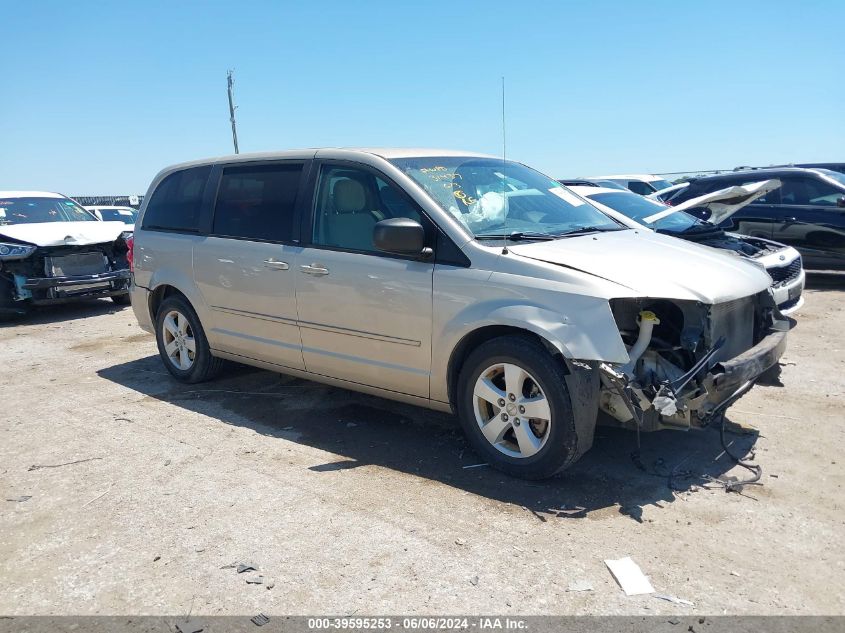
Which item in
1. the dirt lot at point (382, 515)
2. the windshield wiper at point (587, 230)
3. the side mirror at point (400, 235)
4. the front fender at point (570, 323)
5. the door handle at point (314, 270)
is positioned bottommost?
the dirt lot at point (382, 515)

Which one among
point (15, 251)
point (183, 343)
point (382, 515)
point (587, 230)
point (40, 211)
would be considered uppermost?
point (40, 211)

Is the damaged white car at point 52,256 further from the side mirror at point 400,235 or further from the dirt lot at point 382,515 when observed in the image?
the side mirror at point 400,235

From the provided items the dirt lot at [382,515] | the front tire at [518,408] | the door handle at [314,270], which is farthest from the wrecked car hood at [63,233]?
the front tire at [518,408]

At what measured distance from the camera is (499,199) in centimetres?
461

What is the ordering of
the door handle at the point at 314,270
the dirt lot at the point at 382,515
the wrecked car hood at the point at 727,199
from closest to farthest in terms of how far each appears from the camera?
1. the dirt lot at the point at 382,515
2. the door handle at the point at 314,270
3. the wrecked car hood at the point at 727,199

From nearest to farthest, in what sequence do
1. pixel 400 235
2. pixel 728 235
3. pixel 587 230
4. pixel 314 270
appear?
pixel 400 235
pixel 587 230
pixel 314 270
pixel 728 235

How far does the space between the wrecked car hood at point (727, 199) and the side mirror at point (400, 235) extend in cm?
326

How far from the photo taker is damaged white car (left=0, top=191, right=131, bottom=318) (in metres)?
9.51

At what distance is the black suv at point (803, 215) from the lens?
9.78 metres

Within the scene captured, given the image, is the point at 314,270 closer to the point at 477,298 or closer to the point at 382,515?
the point at 477,298

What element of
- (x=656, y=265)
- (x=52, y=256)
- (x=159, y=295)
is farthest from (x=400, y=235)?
(x=52, y=256)

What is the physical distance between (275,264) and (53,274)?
251 inches

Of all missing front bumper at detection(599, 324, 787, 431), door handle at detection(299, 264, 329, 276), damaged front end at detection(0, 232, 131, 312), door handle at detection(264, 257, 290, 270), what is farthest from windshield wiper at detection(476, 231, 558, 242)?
damaged front end at detection(0, 232, 131, 312)

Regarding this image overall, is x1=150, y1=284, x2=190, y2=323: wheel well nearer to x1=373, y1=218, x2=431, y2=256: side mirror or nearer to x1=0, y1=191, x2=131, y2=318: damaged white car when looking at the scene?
x1=373, y1=218, x2=431, y2=256: side mirror
